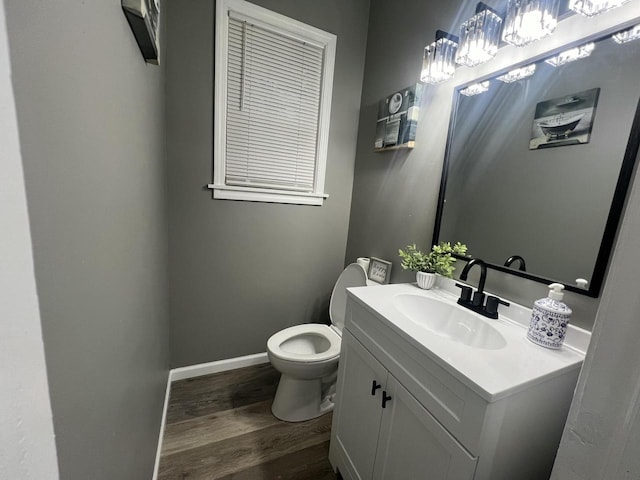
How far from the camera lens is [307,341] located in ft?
5.86

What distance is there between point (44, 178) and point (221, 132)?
1.47 metres

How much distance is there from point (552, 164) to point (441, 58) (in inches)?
28.3

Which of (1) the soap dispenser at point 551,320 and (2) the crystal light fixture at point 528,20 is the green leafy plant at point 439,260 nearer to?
(1) the soap dispenser at point 551,320

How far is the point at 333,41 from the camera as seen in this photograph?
1822mm

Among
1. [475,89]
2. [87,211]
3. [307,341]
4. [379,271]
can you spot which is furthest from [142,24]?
[307,341]

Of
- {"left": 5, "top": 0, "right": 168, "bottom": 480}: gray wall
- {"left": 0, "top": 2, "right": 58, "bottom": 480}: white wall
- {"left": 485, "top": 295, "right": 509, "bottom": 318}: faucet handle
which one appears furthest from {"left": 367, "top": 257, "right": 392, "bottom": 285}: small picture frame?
{"left": 0, "top": 2, "right": 58, "bottom": 480}: white wall

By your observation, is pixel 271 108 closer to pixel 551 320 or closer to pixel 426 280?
pixel 426 280

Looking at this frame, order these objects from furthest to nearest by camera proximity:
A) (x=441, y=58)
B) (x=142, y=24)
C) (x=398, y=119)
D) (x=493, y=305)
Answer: (x=398, y=119)
(x=441, y=58)
(x=493, y=305)
(x=142, y=24)

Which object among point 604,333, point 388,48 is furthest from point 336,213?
point 604,333

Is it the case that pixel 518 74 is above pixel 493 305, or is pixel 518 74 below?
above

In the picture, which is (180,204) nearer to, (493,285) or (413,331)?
(413,331)

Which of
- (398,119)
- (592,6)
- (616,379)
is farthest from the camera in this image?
(398,119)

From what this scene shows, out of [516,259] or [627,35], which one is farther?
[516,259]

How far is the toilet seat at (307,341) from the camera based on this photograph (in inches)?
62.7
